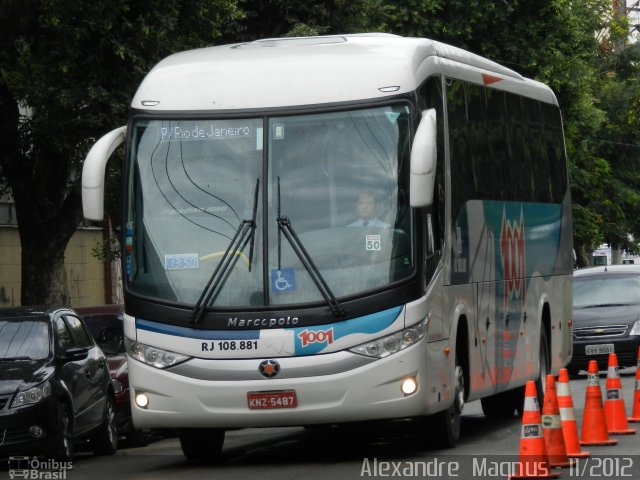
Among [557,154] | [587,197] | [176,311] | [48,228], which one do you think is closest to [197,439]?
[176,311]

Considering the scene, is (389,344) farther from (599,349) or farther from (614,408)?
(599,349)

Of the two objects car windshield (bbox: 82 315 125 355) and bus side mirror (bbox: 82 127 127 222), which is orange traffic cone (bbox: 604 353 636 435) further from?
car windshield (bbox: 82 315 125 355)

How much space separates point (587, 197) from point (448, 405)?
36961 mm

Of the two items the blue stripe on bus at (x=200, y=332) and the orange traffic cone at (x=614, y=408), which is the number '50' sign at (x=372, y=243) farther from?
the orange traffic cone at (x=614, y=408)

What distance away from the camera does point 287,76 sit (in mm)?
12750

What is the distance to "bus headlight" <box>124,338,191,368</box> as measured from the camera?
1233 cm

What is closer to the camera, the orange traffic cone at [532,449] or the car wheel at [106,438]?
the orange traffic cone at [532,449]

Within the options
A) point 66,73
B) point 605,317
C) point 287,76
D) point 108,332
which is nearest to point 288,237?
point 287,76

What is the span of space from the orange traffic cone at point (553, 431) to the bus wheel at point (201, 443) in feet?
11.4

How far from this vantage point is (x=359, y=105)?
12.6m

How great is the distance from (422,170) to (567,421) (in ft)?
7.77

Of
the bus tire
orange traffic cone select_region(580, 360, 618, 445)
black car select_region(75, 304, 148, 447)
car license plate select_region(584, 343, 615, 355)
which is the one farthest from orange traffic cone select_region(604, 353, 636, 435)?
car license plate select_region(584, 343, 615, 355)

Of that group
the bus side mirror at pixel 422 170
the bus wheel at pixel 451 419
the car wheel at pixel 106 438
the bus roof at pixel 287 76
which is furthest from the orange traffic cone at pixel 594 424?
the car wheel at pixel 106 438

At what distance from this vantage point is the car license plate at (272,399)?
475 inches
